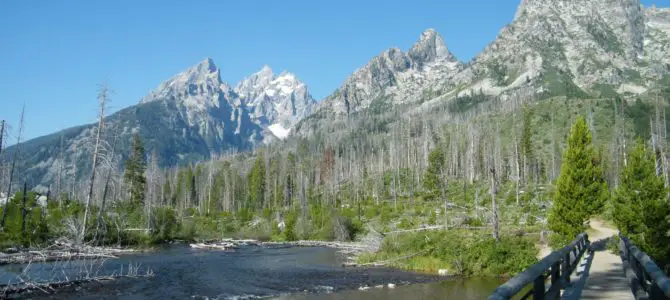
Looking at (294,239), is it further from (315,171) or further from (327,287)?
(315,171)

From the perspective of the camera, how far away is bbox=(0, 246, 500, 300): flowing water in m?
27.8

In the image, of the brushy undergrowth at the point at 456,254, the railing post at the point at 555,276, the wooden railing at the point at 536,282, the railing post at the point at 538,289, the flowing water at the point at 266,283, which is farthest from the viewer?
the brushy undergrowth at the point at 456,254

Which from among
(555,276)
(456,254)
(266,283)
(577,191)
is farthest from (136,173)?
(555,276)

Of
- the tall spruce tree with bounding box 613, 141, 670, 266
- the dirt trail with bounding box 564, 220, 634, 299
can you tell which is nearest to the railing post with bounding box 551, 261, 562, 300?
the dirt trail with bounding box 564, 220, 634, 299

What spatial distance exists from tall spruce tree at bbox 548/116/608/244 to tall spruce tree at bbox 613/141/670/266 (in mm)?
6379

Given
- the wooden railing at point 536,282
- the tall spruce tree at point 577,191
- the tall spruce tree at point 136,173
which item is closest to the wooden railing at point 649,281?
the wooden railing at point 536,282

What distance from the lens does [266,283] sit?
3256 cm

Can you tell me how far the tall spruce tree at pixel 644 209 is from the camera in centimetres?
2419

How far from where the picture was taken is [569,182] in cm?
3356

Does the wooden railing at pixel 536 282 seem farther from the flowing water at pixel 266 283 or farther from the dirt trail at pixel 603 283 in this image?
the flowing water at pixel 266 283

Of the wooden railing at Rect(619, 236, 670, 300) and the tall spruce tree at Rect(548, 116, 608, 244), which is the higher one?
the tall spruce tree at Rect(548, 116, 608, 244)

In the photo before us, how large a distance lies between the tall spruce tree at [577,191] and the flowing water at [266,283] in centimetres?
639

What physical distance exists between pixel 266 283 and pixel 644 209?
2206cm

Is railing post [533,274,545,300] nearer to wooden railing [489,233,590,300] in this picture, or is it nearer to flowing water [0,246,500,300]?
wooden railing [489,233,590,300]
